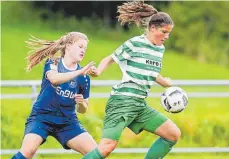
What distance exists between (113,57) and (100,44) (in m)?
29.9

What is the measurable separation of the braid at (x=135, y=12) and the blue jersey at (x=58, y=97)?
89 cm

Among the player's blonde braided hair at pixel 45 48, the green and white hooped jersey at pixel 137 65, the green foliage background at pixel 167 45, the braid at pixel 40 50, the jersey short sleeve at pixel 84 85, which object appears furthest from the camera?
the green foliage background at pixel 167 45

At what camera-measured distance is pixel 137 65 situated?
30.9 ft

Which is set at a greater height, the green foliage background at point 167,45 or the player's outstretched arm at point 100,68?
the player's outstretched arm at point 100,68

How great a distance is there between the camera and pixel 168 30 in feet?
31.4

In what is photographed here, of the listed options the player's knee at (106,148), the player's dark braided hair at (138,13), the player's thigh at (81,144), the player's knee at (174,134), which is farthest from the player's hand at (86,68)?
the player's knee at (174,134)

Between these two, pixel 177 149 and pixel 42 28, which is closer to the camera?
pixel 177 149

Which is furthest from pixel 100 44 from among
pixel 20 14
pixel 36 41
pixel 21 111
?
pixel 36 41

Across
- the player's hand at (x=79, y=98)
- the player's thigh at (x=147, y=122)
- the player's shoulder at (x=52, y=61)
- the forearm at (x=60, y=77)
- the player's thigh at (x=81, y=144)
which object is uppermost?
the player's shoulder at (x=52, y=61)

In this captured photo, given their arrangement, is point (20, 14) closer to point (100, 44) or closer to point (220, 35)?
point (100, 44)

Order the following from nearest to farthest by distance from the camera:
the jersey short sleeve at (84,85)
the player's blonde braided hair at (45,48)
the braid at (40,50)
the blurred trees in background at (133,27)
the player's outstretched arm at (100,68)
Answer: the player's outstretched arm at (100,68) < the jersey short sleeve at (84,85) < the player's blonde braided hair at (45,48) < the braid at (40,50) < the blurred trees in background at (133,27)

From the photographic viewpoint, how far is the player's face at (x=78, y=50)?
9.45 metres

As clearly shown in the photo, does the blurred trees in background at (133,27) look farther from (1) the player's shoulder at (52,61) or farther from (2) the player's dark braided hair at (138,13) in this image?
(1) the player's shoulder at (52,61)

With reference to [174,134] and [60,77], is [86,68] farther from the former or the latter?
[174,134]
